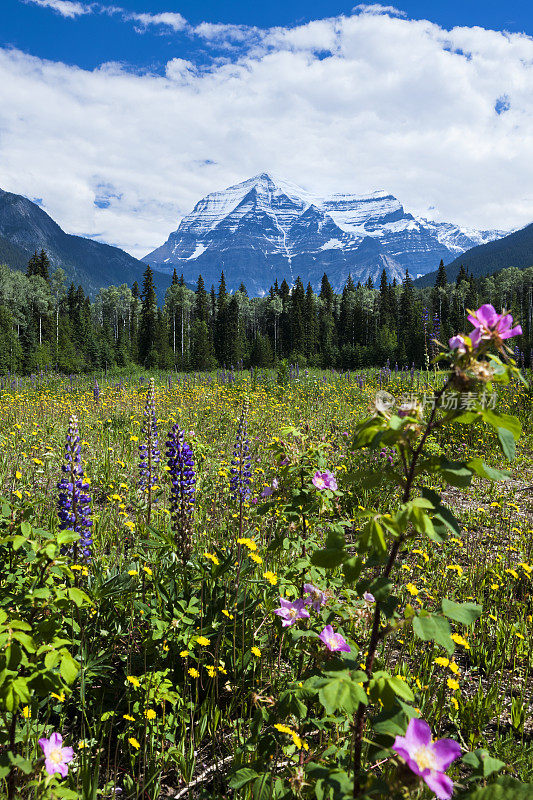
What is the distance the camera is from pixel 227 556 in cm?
268

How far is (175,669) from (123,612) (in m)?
0.52

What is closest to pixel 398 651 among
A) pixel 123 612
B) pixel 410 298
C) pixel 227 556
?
pixel 227 556

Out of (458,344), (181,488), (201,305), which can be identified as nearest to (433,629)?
(458,344)

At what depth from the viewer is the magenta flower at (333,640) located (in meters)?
1.49

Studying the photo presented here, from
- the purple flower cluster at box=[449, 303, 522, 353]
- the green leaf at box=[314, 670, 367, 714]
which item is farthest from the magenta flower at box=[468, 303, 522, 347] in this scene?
the green leaf at box=[314, 670, 367, 714]

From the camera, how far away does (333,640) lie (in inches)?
59.9

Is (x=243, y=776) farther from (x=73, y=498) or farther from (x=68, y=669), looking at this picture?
(x=73, y=498)

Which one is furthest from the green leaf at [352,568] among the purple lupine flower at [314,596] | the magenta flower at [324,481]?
the magenta flower at [324,481]

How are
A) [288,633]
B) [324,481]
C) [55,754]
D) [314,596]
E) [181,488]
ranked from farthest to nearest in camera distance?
1. [181,488]
2. [324,481]
3. [288,633]
4. [314,596]
5. [55,754]

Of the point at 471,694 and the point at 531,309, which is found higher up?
the point at 531,309

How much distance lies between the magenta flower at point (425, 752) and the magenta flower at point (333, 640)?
50 centimetres

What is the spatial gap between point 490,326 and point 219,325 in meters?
57.5

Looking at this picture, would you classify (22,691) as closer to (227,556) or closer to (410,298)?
(227,556)

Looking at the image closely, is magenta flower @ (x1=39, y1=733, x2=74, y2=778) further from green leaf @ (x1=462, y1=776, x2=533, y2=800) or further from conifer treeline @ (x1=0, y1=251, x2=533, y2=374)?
conifer treeline @ (x1=0, y1=251, x2=533, y2=374)
